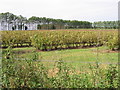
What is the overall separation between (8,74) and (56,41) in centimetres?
1219

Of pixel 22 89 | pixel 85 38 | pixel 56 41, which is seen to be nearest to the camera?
pixel 22 89

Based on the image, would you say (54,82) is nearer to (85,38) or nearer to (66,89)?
(66,89)

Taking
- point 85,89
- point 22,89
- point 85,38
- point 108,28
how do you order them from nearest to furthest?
point 85,89 → point 22,89 → point 85,38 → point 108,28

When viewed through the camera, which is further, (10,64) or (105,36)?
(105,36)

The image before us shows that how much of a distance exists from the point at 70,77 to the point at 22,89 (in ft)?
2.95

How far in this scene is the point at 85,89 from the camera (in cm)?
314

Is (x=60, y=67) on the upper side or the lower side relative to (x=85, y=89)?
upper

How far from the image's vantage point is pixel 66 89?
317 centimetres

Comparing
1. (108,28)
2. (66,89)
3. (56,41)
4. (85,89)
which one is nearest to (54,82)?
(66,89)

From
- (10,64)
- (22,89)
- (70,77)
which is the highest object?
(10,64)

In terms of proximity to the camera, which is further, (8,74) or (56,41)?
(56,41)

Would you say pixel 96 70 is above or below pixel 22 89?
above

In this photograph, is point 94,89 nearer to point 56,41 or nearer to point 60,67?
point 60,67

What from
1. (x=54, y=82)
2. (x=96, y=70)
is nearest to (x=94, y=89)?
(x=96, y=70)
